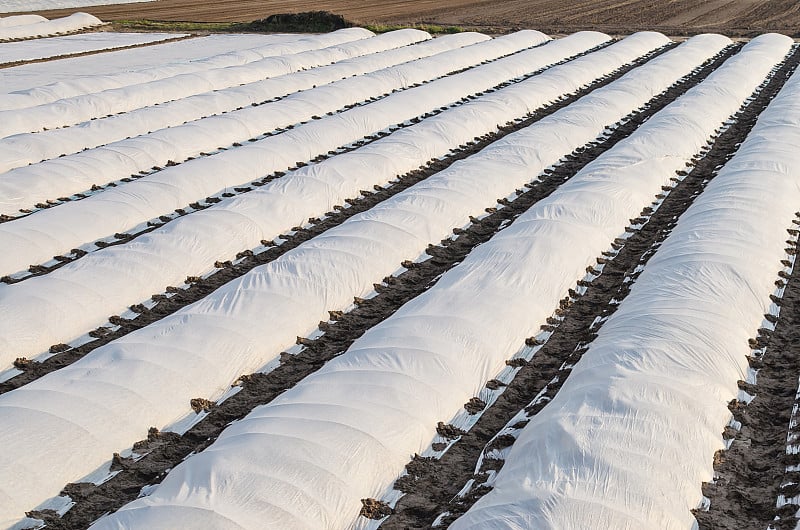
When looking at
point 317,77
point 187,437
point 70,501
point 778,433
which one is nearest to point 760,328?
point 778,433

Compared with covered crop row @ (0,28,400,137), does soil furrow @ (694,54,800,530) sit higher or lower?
lower

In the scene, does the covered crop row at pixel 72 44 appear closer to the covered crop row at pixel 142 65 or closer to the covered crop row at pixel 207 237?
the covered crop row at pixel 142 65

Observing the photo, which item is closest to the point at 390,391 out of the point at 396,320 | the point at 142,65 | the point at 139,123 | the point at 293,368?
the point at 396,320

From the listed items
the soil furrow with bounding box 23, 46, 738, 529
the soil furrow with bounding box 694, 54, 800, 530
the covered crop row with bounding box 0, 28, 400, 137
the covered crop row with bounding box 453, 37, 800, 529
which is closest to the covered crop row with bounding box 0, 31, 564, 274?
the soil furrow with bounding box 23, 46, 738, 529

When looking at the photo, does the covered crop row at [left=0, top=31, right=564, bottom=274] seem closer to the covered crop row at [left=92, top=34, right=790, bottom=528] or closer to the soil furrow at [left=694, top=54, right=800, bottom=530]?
the covered crop row at [left=92, top=34, right=790, bottom=528]

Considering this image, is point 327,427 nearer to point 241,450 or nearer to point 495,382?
point 241,450

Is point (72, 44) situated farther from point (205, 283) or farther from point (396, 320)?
point (396, 320)
